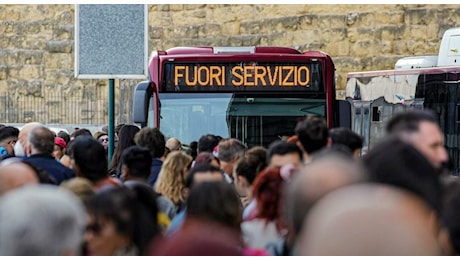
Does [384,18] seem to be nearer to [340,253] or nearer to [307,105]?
[307,105]

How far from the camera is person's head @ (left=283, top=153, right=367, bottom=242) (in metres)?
4.33

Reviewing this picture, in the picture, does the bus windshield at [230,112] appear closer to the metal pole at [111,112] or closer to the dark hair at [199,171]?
the metal pole at [111,112]

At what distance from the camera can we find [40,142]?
9023mm

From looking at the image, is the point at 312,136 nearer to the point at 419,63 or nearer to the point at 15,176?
A: the point at 15,176

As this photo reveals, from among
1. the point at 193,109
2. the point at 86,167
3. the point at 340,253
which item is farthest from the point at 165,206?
the point at 193,109

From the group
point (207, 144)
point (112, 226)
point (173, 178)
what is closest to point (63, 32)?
point (207, 144)

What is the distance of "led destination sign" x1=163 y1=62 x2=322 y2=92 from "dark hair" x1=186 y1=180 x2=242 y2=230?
9.11m

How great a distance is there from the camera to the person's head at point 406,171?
468cm

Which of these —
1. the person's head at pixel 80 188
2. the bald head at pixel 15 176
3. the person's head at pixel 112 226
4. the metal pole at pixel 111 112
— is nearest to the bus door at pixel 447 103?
the metal pole at pixel 111 112

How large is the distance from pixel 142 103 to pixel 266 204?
7.89m

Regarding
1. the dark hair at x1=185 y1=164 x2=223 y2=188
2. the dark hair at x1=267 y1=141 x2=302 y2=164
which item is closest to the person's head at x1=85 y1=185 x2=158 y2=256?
the dark hair at x1=185 y1=164 x2=223 y2=188

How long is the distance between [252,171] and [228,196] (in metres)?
2.92

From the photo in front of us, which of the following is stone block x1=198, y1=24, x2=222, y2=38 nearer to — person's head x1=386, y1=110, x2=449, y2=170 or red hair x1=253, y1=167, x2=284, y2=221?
red hair x1=253, y1=167, x2=284, y2=221

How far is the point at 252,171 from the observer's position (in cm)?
805
